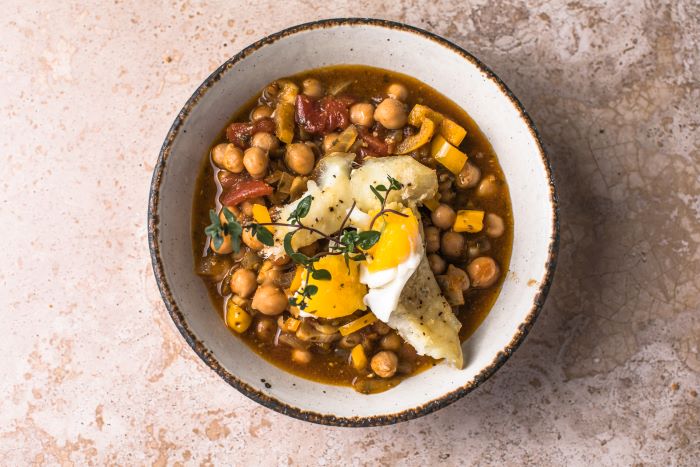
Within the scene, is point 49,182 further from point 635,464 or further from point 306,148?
point 635,464

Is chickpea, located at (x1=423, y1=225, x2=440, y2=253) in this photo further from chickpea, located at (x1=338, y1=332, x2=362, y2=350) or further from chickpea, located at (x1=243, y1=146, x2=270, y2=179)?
chickpea, located at (x1=243, y1=146, x2=270, y2=179)

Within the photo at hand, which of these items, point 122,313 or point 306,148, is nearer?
point 306,148

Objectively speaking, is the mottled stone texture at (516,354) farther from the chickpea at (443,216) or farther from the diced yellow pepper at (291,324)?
the chickpea at (443,216)

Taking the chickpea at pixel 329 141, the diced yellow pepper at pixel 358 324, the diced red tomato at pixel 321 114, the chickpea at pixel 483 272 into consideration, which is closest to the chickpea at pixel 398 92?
the diced red tomato at pixel 321 114

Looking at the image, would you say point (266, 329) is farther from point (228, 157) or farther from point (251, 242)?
point (228, 157)

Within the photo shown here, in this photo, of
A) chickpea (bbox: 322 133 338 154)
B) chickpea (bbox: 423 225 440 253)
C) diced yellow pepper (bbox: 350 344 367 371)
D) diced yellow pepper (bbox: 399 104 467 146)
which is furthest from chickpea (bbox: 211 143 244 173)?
diced yellow pepper (bbox: 350 344 367 371)

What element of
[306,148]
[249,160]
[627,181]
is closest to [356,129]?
[306,148]
